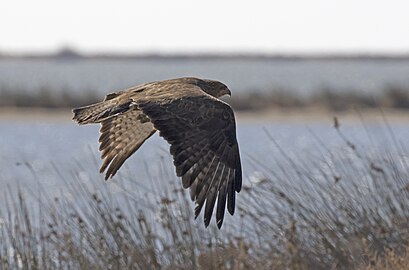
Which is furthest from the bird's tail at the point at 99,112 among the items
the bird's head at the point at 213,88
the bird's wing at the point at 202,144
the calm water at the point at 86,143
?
the calm water at the point at 86,143

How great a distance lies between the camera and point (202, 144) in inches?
253

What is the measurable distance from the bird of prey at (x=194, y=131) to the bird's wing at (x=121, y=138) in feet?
0.36

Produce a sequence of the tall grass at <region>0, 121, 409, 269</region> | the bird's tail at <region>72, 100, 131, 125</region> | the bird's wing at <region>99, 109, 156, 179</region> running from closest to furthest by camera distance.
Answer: the bird's tail at <region>72, 100, 131, 125</region>, the tall grass at <region>0, 121, 409, 269</region>, the bird's wing at <region>99, 109, 156, 179</region>

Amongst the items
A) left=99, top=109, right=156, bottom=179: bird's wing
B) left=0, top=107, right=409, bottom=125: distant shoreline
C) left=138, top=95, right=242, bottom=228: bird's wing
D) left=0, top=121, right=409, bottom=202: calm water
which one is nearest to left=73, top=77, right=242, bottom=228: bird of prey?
left=138, top=95, right=242, bottom=228: bird's wing

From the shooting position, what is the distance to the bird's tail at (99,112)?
22.2ft

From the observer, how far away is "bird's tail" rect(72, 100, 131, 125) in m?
6.76

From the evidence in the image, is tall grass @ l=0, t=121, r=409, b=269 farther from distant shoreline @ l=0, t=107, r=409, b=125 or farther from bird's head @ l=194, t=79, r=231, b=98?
distant shoreline @ l=0, t=107, r=409, b=125

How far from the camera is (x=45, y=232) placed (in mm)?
8203

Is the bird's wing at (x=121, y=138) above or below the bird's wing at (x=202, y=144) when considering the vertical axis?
below

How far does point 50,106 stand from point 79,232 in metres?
24.1

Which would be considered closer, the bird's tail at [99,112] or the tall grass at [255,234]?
the bird's tail at [99,112]

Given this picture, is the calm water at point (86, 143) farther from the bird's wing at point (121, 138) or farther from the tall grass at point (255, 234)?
the bird's wing at point (121, 138)

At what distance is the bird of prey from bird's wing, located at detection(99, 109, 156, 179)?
0.11 metres

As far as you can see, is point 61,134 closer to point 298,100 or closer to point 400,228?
point 298,100
